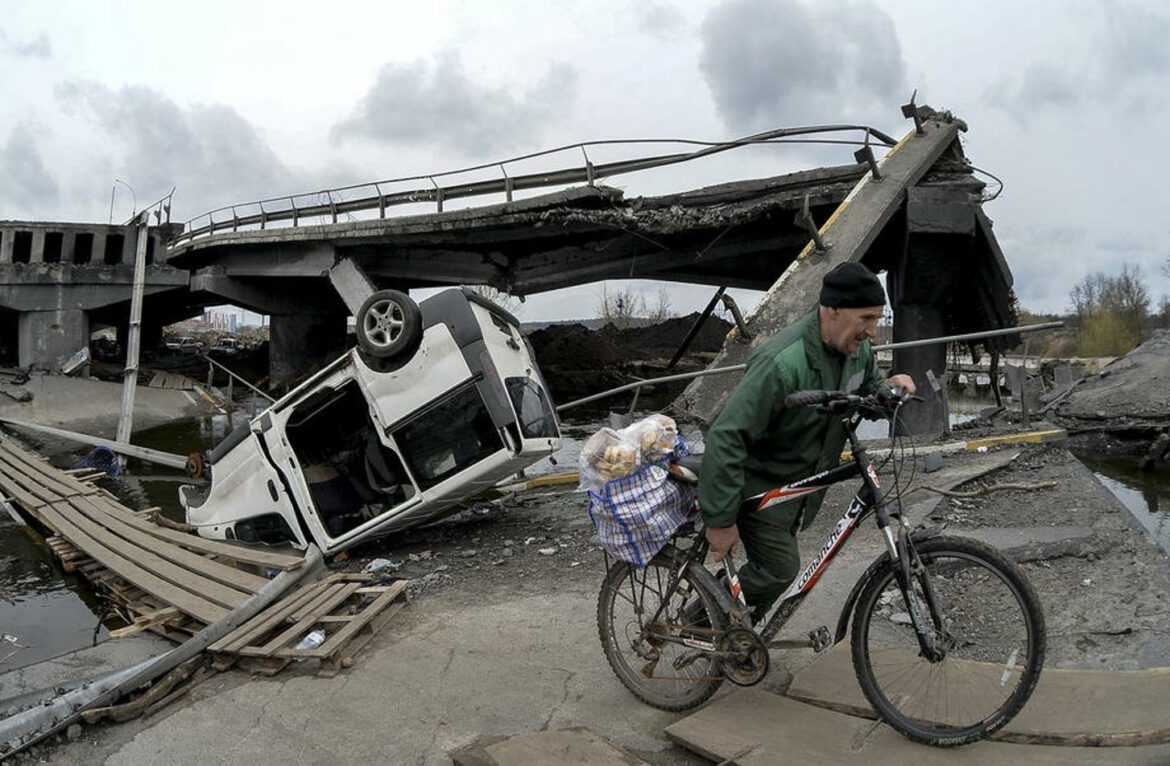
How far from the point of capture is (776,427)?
3312mm

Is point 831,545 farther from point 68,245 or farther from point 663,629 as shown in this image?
point 68,245

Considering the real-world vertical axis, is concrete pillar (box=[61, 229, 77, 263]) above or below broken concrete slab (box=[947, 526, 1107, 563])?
above

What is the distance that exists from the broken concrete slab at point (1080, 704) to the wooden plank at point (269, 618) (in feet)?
10.4

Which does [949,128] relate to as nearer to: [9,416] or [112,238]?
[9,416]

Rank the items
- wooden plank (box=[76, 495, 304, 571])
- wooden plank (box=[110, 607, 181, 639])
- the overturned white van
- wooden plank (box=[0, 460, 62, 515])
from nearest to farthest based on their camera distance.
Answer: wooden plank (box=[110, 607, 181, 639]), wooden plank (box=[76, 495, 304, 571]), the overturned white van, wooden plank (box=[0, 460, 62, 515])

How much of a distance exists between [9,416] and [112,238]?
32.6ft

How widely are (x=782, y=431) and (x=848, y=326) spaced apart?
1.61ft

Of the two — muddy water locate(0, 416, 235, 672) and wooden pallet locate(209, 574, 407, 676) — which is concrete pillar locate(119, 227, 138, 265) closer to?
muddy water locate(0, 416, 235, 672)

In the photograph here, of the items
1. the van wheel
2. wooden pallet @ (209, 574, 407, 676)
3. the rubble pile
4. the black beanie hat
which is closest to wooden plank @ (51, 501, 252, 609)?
wooden pallet @ (209, 574, 407, 676)

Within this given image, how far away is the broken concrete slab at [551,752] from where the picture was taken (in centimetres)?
310

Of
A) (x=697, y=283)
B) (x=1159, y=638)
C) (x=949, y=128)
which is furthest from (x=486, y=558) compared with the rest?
(x=697, y=283)

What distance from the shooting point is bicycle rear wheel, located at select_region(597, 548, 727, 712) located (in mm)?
3463

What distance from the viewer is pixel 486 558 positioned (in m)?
7.29

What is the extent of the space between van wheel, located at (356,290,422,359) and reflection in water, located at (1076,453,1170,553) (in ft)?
28.3
